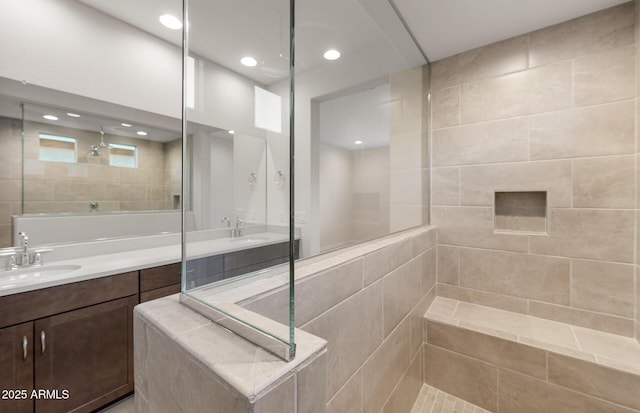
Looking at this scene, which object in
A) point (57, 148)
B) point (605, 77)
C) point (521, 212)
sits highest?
point (605, 77)

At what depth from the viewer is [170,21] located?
1.70 m

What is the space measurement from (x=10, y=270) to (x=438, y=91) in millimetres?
2864

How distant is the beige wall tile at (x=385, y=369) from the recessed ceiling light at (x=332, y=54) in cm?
161

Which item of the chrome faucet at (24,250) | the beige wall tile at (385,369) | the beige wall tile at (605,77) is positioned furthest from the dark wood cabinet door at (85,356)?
the beige wall tile at (605,77)

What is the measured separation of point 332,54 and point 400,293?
4.84 ft

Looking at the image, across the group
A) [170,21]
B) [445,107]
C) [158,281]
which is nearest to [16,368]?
[158,281]

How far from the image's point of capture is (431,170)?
6.37 ft

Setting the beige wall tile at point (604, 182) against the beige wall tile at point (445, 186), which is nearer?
the beige wall tile at point (604, 182)

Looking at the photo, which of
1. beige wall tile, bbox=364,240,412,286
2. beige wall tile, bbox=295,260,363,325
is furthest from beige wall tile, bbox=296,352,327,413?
beige wall tile, bbox=364,240,412,286

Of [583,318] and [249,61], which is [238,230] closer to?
[249,61]

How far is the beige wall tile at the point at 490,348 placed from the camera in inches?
52.6

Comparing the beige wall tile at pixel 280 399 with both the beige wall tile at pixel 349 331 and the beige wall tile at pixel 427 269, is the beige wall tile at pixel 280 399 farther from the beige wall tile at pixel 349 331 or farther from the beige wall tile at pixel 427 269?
the beige wall tile at pixel 427 269

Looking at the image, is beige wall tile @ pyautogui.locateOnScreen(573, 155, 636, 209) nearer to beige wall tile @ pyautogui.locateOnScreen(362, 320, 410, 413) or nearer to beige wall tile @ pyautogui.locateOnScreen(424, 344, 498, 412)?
beige wall tile @ pyautogui.locateOnScreen(424, 344, 498, 412)

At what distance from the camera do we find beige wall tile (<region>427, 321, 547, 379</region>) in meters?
1.34
